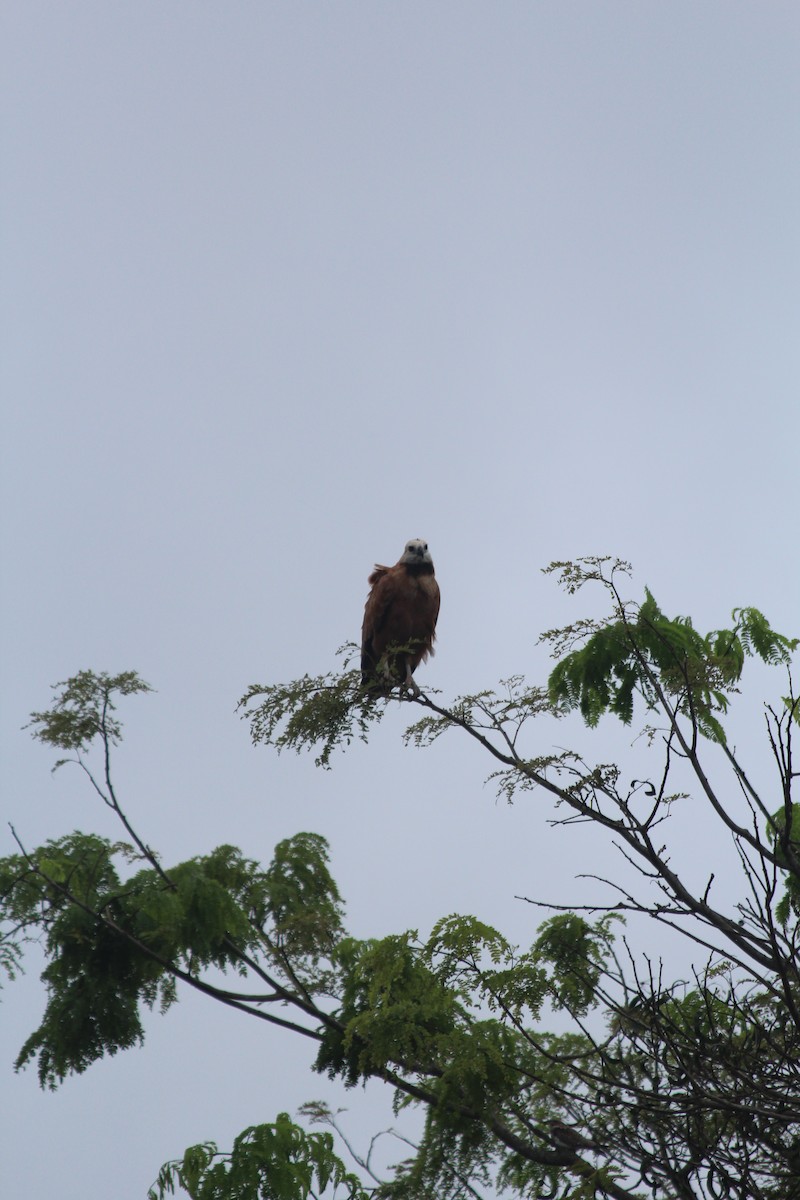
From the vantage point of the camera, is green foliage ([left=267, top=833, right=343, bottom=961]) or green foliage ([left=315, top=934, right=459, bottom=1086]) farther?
green foliage ([left=267, top=833, right=343, bottom=961])

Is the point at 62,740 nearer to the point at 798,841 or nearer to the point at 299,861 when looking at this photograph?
the point at 299,861

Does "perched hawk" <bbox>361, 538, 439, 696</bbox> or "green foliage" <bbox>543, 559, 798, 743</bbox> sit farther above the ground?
"perched hawk" <bbox>361, 538, 439, 696</bbox>

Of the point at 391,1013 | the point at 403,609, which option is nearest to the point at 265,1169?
the point at 391,1013

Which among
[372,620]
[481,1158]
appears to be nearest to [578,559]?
[481,1158]

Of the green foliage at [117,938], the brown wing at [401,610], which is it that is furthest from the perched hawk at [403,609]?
the green foliage at [117,938]

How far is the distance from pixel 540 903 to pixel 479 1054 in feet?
5.64

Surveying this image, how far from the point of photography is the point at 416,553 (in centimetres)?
1112

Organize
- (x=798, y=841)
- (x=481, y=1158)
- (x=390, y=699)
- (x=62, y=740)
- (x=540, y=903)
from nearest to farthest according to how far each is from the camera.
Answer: (x=540, y=903) < (x=798, y=841) < (x=481, y=1158) < (x=390, y=699) < (x=62, y=740)

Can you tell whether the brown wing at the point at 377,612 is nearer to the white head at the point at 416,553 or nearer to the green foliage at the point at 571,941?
the white head at the point at 416,553

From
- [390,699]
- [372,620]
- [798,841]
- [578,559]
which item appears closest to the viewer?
[798,841]

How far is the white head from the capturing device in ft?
36.1

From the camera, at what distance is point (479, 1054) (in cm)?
590

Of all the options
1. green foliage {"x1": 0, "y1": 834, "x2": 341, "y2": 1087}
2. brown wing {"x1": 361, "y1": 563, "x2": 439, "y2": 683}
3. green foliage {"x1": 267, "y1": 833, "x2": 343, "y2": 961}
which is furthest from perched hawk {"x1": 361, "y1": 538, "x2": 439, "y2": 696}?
green foliage {"x1": 0, "y1": 834, "x2": 341, "y2": 1087}

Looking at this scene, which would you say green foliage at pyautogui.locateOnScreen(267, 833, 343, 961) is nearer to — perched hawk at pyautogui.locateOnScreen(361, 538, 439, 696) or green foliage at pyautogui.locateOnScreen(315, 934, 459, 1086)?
green foliage at pyautogui.locateOnScreen(315, 934, 459, 1086)
